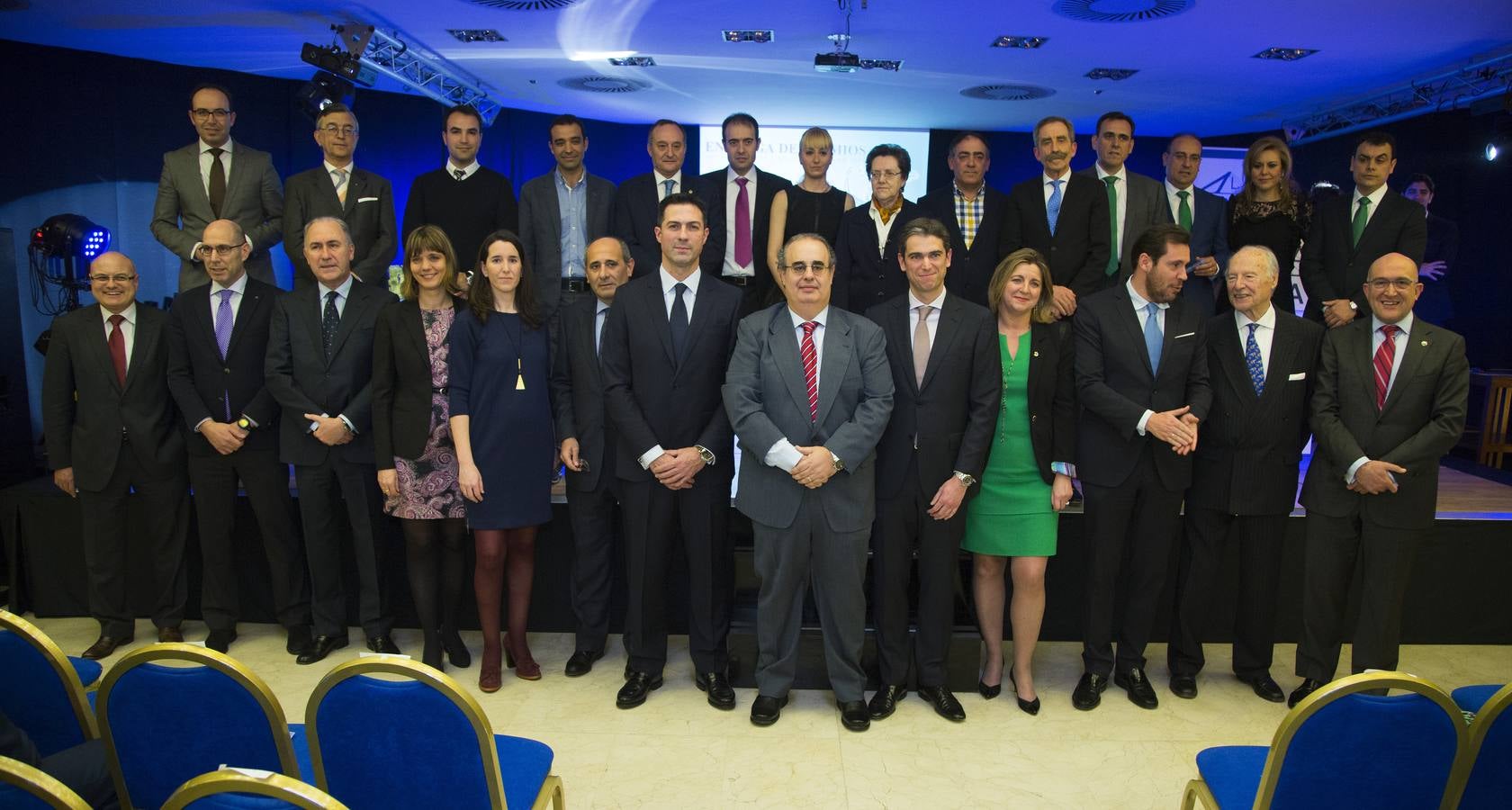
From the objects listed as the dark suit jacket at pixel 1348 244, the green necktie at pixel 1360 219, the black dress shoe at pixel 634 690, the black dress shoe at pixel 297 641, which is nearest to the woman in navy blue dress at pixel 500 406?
the black dress shoe at pixel 634 690

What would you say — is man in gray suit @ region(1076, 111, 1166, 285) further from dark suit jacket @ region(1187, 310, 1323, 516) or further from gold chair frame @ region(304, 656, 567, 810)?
gold chair frame @ region(304, 656, 567, 810)

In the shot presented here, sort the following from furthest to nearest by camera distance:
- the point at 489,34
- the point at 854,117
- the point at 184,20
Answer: the point at 854,117 < the point at 489,34 < the point at 184,20

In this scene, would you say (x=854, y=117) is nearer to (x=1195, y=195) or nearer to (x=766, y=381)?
(x=1195, y=195)

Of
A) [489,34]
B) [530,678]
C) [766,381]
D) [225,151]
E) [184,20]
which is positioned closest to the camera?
[766,381]

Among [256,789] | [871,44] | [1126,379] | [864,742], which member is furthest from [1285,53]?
[256,789]

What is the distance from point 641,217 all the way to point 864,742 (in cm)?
268

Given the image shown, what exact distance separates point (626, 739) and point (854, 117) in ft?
34.7

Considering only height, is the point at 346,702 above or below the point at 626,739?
above

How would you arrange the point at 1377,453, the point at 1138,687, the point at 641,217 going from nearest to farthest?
the point at 1377,453, the point at 1138,687, the point at 641,217

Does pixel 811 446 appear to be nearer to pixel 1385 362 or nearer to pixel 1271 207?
pixel 1385 362

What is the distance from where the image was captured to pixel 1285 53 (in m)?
8.60

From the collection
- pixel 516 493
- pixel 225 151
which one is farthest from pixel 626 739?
pixel 225 151

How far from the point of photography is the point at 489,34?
848 centimetres

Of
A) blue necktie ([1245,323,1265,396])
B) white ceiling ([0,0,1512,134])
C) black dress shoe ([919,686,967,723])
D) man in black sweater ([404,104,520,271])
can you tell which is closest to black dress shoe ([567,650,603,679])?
Answer: black dress shoe ([919,686,967,723])
